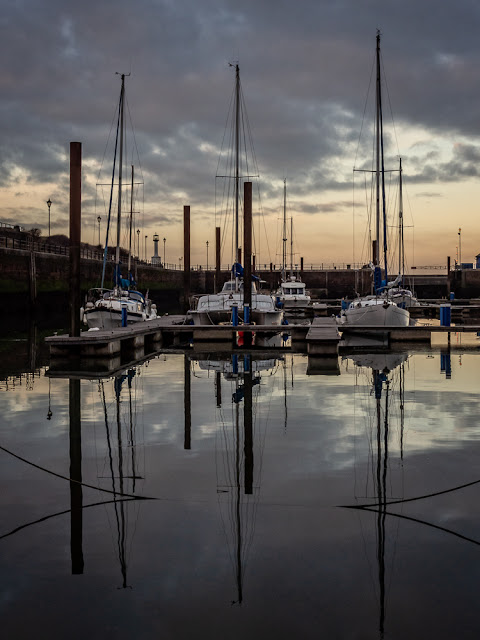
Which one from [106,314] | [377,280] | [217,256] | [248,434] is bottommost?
[248,434]

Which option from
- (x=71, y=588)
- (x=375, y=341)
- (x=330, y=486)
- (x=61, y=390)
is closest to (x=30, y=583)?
(x=71, y=588)

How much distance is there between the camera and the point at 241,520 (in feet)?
21.4

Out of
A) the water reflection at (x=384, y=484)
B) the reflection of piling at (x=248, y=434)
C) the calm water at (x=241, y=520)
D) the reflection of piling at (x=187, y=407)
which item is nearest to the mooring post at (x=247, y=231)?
the reflection of piling at (x=187, y=407)

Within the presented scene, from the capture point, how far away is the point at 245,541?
6008 millimetres

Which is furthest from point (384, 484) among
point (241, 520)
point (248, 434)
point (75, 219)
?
point (75, 219)

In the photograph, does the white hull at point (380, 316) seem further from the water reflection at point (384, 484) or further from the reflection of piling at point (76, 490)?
the reflection of piling at point (76, 490)

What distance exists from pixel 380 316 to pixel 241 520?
22.1 m

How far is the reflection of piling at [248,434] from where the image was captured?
7930 millimetres

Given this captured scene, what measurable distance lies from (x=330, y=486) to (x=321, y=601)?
2765 millimetres

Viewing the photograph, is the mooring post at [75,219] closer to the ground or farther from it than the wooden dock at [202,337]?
farther from it

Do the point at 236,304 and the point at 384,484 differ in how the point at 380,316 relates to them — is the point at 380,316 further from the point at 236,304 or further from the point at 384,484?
the point at 384,484

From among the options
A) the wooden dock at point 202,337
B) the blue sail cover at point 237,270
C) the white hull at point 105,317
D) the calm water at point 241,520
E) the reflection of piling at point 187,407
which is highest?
the blue sail cover at point 237,270

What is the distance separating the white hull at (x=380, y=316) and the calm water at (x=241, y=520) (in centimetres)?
1464

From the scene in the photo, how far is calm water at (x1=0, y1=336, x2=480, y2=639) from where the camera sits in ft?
15.6
